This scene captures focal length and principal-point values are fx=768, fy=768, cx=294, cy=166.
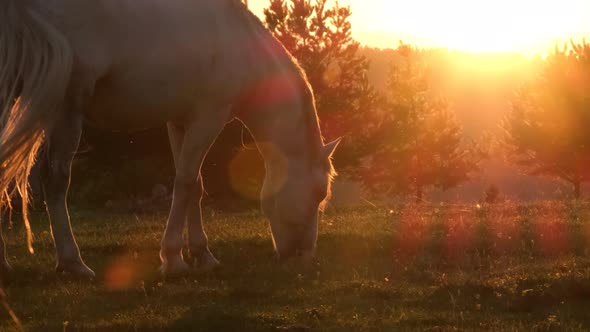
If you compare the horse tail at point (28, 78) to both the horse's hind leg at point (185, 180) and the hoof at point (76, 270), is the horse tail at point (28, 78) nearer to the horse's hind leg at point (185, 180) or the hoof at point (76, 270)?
the hoof at point (76, 270)

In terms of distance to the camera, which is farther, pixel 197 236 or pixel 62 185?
pixel 197 236

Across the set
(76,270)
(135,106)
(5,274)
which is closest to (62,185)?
(76,270)

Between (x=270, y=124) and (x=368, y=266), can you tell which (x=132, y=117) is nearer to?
(x=270, y=124)

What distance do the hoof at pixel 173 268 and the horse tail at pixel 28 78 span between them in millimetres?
1966

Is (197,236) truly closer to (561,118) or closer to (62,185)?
(62,185)

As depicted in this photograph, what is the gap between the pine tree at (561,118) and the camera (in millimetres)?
38719

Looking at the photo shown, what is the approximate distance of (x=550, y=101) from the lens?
4016 cm

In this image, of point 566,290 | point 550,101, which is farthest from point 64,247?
point 550,101

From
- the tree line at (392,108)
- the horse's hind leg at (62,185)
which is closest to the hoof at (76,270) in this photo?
the horse's hind leg at (62,185)

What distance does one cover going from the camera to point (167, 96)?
8.41 m

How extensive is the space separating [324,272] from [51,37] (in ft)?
13.2

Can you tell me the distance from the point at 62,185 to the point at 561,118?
35434 mm

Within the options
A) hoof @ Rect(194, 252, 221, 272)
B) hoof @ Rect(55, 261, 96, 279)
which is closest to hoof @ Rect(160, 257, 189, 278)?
hoof @ Rect(194, 252, 221, 272)

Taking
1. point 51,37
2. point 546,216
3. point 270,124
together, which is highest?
point 51,37
